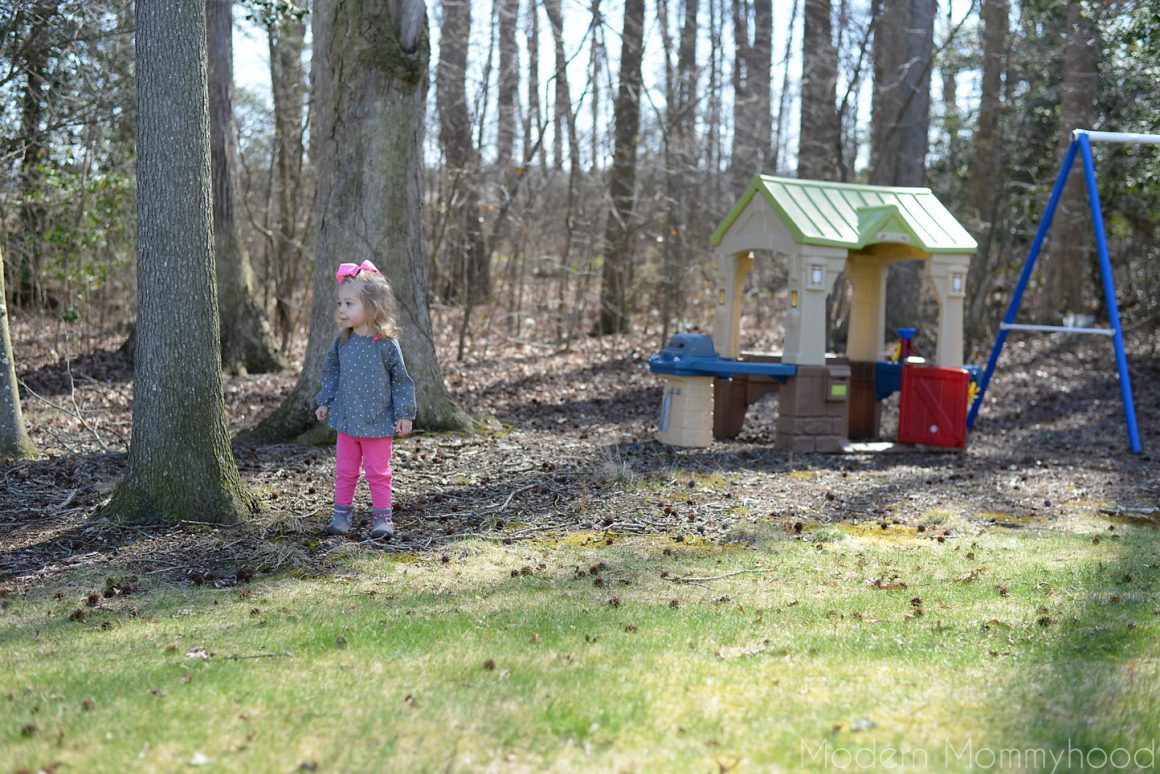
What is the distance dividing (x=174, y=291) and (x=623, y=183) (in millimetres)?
10768

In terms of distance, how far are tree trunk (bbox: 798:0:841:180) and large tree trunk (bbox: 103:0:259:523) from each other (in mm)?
12919

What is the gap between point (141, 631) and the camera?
430 centimetres

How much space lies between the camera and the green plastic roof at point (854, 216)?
9.30 m

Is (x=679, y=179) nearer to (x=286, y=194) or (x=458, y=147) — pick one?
(x=458, y=147)

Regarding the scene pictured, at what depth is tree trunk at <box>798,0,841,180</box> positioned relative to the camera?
17266 mm

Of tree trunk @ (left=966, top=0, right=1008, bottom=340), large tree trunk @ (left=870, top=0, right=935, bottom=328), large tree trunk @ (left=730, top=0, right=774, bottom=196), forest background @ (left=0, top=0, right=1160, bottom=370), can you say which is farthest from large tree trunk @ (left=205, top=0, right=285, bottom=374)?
tree trunk @ (left=966, top=0, right=1008, bottom=340)

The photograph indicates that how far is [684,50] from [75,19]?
9.97m

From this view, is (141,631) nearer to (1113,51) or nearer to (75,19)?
(75,19)

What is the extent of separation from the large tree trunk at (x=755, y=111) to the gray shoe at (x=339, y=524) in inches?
538

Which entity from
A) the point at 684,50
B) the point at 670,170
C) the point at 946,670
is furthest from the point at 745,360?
the point at 684,50

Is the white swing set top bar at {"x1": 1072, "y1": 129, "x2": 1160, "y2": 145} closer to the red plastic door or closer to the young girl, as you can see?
the red plastic door

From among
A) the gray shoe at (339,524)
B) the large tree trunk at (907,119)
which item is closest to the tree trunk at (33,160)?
the gray shoe at (339,524)

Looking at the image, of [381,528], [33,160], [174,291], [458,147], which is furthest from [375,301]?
[458,147]

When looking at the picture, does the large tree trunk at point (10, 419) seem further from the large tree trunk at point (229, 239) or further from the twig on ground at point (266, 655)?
the large tree trunk at point (229, 239)
